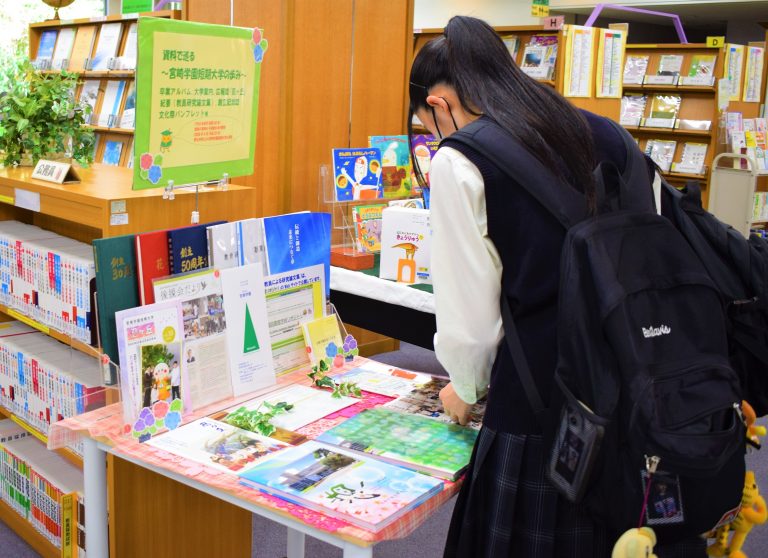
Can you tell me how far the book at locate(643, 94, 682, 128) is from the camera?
7.32 m

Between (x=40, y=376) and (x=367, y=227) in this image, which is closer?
(x=40, y=376)

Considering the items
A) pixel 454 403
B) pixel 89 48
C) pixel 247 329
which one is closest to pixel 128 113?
pixel 89 48

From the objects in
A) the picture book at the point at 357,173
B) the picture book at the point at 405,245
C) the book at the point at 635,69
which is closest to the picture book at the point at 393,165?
the picture book at the point at 357,173

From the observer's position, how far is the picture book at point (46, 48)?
6.65 metres

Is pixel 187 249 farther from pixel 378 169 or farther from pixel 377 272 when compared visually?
pixel 378 169

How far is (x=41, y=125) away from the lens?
278 cm

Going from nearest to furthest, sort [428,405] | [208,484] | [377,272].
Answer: [208,484] < [428,405] < [377,272]

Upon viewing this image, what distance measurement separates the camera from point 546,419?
4.65 ft

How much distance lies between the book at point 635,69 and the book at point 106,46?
4.58 m

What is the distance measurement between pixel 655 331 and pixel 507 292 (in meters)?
0.27

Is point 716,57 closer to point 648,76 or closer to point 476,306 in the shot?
point 648,76

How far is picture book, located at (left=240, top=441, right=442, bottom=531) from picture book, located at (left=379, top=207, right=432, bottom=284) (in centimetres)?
152

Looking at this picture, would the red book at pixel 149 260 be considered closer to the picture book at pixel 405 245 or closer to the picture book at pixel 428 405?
the picture book at pixel 428 405

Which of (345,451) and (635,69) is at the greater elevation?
(635,69)
